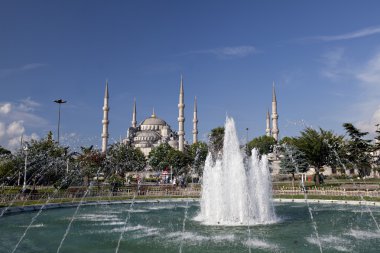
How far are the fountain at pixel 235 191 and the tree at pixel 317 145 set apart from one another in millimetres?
21126

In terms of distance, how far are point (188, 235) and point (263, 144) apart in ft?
187

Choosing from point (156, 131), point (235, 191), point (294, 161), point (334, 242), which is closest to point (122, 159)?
point (294, 161)

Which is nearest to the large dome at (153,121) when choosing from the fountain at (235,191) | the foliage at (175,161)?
the foliage at (175,161)

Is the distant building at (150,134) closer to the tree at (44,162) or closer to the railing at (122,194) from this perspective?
the tree at (44,162)

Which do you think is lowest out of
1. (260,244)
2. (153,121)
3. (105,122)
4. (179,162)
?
(260,244)

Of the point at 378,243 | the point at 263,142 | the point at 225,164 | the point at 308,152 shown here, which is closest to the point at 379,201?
the point at 225,164

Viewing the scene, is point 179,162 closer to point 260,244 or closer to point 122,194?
point 122,194

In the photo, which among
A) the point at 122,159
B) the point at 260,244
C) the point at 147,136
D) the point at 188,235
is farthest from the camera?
the point at 147,136

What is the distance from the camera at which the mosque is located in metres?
71.1

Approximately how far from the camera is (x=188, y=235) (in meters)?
12.3

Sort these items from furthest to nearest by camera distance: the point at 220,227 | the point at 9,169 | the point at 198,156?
1. the point at 198,156
2. the point at 9,169
3. the point at 220,227

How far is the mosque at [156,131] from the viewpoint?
71.1m

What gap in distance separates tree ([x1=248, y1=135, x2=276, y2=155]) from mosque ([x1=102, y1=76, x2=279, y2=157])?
2.69m

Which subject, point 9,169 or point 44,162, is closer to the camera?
point 9,169
